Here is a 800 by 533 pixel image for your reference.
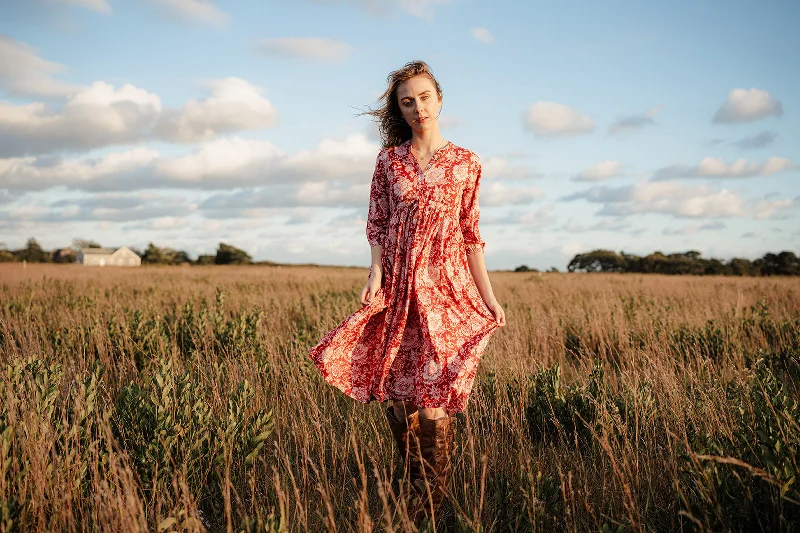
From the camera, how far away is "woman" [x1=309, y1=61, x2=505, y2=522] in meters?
2.85

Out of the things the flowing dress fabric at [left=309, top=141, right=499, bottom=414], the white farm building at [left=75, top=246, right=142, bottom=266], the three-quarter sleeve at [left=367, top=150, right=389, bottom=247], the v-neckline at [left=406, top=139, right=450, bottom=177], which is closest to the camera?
the flowing dress fabric at [left=309, top=141, right=499, bottom=414]

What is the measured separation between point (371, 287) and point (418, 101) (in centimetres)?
104

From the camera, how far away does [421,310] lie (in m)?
2.86

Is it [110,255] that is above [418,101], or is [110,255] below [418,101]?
above

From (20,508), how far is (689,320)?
311 inches

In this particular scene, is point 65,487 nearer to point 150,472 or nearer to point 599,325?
point 150,472

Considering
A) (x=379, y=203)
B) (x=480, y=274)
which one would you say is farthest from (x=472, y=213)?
(x=379, y=203)

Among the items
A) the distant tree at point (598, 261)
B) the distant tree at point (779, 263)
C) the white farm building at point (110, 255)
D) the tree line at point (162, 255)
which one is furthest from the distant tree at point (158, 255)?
the distant tree at point (779, 263)

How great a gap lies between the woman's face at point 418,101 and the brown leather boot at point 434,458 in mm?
1593

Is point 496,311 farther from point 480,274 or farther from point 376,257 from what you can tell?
point 376,257

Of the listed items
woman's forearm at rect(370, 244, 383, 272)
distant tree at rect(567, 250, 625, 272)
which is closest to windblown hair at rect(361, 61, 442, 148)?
woman's forearm at rect(370, 244, 383, 272)

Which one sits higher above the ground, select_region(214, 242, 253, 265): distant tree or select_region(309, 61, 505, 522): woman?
select_region(214, 242, 253, 265): distant tree

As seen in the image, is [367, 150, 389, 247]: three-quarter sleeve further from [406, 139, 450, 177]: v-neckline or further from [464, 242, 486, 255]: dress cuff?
[464, 242, 486, 255]: dress cuff

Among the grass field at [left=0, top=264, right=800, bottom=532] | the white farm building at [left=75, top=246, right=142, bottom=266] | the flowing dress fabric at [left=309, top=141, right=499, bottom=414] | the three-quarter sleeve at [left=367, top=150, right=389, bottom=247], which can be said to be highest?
the white farm building at [left=75, top=246, right=142, bottom=266]
